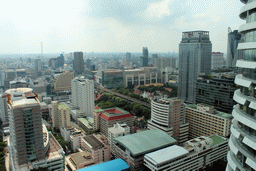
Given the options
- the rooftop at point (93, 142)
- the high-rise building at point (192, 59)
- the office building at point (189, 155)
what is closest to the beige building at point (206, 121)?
the office building at point (189, 155)

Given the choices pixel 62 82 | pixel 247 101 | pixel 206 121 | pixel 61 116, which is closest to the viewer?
pixel 247 101

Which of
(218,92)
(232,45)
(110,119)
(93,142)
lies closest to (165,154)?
(93,142)

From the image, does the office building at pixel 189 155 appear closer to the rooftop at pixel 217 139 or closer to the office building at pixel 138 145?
the rooftop at pixel 217 139

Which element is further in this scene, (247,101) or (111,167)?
(111,167)

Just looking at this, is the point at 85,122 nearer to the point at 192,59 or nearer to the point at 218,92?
the point at 218,92

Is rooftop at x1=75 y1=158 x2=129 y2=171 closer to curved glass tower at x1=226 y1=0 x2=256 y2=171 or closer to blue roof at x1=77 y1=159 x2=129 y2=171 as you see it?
blue roof at x1=77 y1=159 x2=129 y2=171

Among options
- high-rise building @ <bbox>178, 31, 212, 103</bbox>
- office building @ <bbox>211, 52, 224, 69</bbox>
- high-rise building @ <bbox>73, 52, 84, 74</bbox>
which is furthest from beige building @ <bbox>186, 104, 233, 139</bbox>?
high-rise building @ <bbox>73, 52, 84, 74</bbox>

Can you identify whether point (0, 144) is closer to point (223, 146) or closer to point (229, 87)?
point (223, 146)
